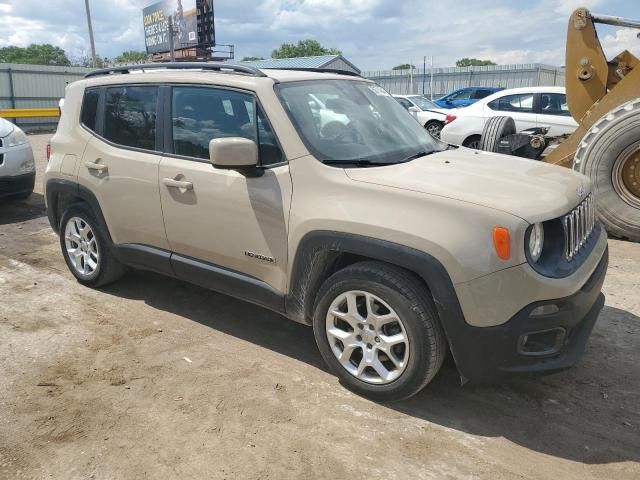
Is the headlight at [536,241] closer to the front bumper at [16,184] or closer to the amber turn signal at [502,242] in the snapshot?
the amber turn signal at [502,242]

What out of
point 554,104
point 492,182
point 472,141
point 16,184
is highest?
point 554,104

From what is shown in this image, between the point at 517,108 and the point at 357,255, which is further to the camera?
the point at 517,108

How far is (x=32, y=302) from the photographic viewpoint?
4824mm

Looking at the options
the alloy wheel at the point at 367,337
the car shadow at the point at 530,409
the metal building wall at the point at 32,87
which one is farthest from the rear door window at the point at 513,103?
the metal building wall at the point at 32,87

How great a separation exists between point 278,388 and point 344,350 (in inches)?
19.2

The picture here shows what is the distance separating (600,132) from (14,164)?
744 centimetres

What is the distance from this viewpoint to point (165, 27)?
183 ft

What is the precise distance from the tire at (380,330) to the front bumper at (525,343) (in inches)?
7.1

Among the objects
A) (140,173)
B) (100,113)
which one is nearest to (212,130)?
(140,173)

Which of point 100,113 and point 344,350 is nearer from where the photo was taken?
point 344,350

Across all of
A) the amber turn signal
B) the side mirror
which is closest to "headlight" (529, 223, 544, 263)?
the amber turn signal

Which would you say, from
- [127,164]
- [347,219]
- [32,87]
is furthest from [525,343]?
[32,87]

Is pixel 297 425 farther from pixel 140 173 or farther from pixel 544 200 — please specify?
pixel 140 173

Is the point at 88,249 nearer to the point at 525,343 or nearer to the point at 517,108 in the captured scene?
the point at 525,343
